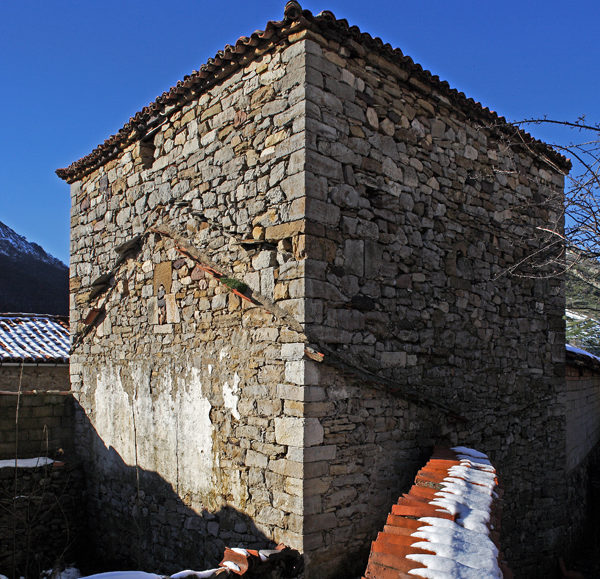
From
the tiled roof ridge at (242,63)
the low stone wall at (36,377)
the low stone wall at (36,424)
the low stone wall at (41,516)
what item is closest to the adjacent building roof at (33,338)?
the low stone wall at (36,377)

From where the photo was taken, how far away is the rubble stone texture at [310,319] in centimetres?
434

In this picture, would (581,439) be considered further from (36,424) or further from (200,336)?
(36,424)

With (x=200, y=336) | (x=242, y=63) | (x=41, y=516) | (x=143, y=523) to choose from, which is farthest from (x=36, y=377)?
(x=242, y=63)

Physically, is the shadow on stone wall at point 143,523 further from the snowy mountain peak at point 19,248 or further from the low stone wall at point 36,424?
the snowy mountain peak at point 19,248

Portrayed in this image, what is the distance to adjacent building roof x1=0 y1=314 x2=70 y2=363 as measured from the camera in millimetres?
9273

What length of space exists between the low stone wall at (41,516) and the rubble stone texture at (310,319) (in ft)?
1.07

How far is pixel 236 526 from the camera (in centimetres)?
466

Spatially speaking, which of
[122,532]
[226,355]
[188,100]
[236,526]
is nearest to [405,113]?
[188,100]

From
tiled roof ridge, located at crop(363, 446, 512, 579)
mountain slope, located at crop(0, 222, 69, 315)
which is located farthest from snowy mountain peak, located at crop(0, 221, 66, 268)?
tiled roof ridge, located at crop(363, 446, 512, 579)

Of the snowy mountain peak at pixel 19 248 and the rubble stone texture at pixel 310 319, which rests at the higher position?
the snowy mountain peak at pixel 19 248

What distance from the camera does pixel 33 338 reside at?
33.7 ft

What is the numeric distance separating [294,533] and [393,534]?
3.79 ft

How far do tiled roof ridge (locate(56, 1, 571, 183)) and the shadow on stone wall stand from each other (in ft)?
11.7

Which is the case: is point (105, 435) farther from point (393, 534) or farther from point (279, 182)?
point (393, 534)
